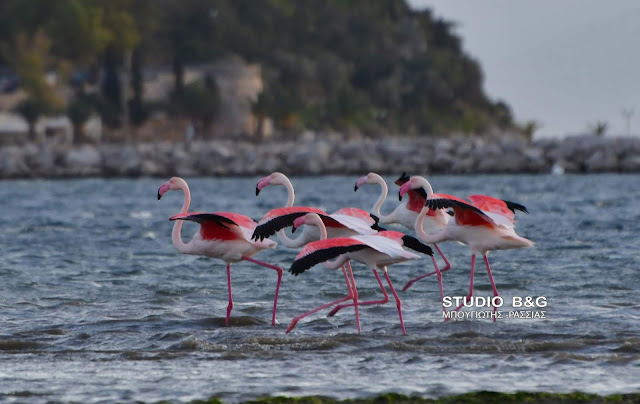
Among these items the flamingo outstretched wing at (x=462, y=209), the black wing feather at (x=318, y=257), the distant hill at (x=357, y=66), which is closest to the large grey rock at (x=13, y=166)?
the distant hill at (x=357, y=66)

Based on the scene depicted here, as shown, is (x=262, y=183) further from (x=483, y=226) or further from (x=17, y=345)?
(x=17, y=345)

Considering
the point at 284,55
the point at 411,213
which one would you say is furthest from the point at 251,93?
the point at 411,213

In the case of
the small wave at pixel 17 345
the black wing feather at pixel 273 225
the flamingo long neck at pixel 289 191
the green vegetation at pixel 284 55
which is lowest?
the small wave at pixel 17 345

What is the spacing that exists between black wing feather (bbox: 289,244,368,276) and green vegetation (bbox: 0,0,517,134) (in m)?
49.6

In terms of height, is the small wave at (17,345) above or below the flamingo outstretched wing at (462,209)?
below

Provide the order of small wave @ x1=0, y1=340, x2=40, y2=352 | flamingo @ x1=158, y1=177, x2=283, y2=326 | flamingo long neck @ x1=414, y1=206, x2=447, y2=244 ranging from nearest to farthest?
1. small wave @ x1=0, y1=340, x2=40, y2=352
2. flamingo @ x1=158, y1=177, x2=283, y2=326
3. flamingo long neck @ x1=414, y1=206, x2=447, y2=244

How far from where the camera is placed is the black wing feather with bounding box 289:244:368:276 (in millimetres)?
7969

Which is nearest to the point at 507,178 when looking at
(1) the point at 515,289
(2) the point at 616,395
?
(1) the point at 515,289

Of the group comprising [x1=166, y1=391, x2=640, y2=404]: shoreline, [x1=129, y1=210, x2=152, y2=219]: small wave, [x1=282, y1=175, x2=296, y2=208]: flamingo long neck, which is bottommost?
[x1=166, y1=391, x2=640, y2=404]: shoreline

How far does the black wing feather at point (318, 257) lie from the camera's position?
7.97 metres

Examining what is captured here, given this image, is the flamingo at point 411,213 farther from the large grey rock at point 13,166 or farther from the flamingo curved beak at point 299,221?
the large grey rock at point 13,166

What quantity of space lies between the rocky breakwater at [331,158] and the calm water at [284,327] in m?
24.1

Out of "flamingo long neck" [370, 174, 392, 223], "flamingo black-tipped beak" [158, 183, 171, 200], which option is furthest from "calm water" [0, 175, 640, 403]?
"flamingo black-tipped beak" [158, 183, 171, 200]

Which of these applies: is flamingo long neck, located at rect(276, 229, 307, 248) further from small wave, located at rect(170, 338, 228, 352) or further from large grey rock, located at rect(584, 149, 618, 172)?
large grey rock, located at rect(584, 149, 618, 172)
